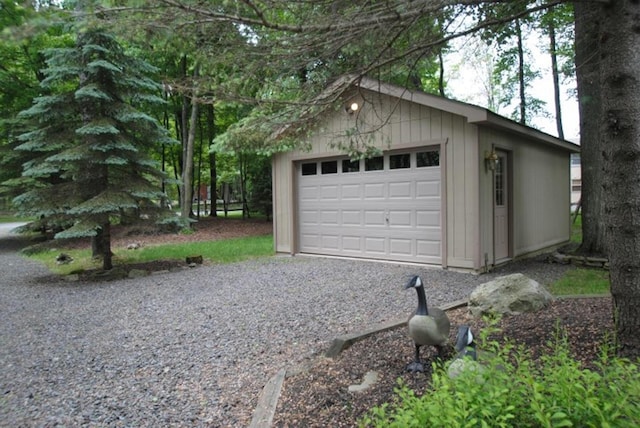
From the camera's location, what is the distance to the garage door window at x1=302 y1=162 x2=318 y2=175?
939 cm

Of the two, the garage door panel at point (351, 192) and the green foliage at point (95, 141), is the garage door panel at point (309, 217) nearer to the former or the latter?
the garage door panel at point (351, 192)

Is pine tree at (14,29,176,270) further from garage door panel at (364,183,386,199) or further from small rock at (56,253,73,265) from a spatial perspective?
garage door panel at (364,183,386,199)

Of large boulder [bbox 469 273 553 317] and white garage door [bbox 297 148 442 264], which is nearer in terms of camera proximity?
large boulder [bbox 469 273 553 317]

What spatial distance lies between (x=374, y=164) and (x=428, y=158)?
117cm

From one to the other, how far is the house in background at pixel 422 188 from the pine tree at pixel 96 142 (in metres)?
3.22

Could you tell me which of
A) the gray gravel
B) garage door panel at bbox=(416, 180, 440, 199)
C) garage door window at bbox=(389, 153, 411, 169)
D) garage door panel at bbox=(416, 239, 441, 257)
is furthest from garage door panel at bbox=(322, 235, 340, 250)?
garage door panel at bbox=(416, 180, 440, 199)

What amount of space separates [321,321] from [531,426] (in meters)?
3.25

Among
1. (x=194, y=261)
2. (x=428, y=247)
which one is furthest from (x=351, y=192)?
(x=194, y=261)

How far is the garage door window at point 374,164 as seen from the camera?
8.27 m

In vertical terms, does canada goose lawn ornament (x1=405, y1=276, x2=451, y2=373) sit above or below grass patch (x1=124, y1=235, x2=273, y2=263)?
above

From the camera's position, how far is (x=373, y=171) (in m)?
8.39

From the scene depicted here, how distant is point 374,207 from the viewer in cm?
840

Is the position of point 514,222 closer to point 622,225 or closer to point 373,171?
point 373,171

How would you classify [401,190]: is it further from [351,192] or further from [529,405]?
[529,405]
